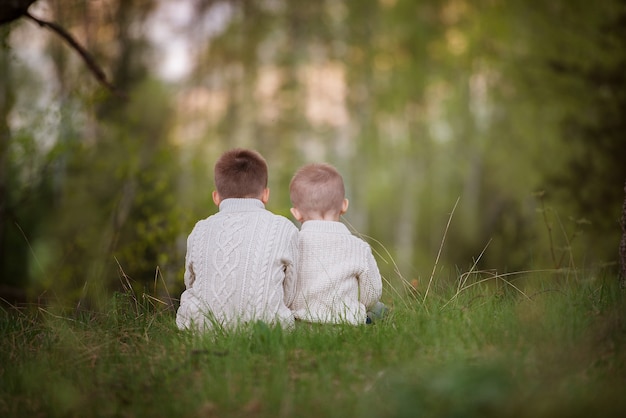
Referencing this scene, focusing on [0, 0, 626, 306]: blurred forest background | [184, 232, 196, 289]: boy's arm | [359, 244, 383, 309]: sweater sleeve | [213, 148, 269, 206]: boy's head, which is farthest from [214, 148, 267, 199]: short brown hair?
[0, 0, 626, 306]: blurred forest background

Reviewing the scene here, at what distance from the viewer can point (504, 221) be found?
11758mm

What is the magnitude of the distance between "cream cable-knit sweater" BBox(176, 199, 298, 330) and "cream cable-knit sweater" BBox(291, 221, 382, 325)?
4.5 inches

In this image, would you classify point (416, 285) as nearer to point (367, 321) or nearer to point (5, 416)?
point (367, 321)

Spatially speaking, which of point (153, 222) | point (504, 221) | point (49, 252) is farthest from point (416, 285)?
point (49, 252)

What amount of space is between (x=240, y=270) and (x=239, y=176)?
0.64m

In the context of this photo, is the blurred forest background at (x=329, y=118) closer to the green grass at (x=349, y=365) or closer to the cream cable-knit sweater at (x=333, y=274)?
the cream cable-knit sweater at (x=333, y=274)

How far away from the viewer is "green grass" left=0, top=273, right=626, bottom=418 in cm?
209

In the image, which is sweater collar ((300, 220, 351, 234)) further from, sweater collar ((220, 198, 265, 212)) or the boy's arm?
the boy's arm

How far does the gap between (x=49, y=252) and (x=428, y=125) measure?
13282mm

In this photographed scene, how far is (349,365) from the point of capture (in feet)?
8.75

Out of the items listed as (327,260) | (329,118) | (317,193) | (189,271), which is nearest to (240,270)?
(189,271)

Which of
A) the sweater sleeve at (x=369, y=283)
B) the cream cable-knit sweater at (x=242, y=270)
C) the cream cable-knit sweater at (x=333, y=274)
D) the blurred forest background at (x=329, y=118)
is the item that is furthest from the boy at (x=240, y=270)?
the blurred forest background at (x=329, y=118)

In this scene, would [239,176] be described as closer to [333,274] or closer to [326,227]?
[326,227]

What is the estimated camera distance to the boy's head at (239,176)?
12.7 feet
